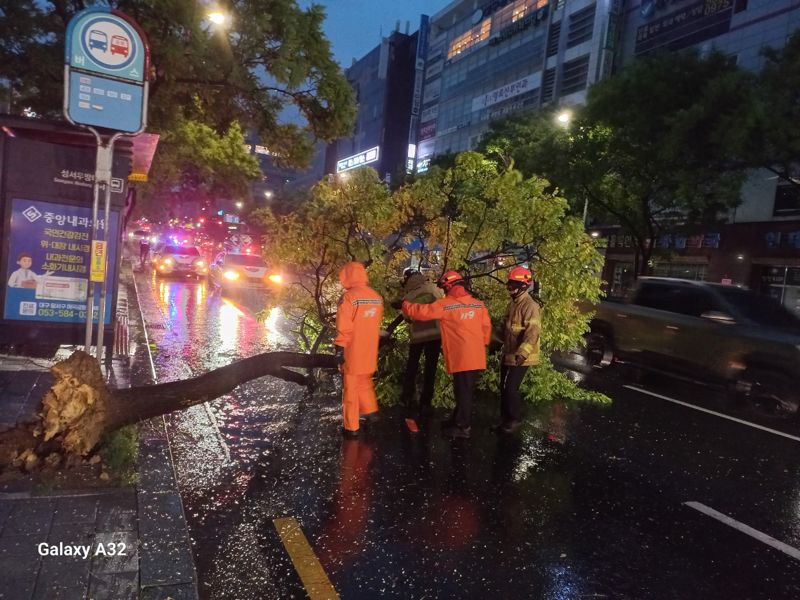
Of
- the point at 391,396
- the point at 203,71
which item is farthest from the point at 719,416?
the point at 203,71

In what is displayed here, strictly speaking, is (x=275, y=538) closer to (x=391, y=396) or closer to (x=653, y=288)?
(x=391, y=396)

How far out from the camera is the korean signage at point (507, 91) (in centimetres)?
3800

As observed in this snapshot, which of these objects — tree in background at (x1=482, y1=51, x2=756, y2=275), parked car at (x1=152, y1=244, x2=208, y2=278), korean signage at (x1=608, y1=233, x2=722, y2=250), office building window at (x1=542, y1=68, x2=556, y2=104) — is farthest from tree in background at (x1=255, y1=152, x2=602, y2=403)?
office building window at (x1=542, y1=68, x2=556, y2=104)

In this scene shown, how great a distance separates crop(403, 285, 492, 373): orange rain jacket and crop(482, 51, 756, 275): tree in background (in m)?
12.3

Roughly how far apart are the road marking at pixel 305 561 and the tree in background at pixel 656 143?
15.1 meters

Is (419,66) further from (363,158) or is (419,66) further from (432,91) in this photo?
(363,158)

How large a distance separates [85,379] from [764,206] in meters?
24.5

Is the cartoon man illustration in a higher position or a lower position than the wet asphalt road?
higher

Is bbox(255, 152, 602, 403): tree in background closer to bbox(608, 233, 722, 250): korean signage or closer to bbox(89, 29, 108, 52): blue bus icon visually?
bbox(89, 29, 108, 52): blue bus icon

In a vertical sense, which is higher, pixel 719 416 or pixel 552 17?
pixel 552 17

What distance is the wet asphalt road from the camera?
3463 millimetres

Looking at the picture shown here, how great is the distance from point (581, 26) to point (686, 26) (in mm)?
8574

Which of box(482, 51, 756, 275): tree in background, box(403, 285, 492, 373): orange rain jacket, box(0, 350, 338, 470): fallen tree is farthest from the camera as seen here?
box(482, 51, 756, 275): tree in background

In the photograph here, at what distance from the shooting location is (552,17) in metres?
36.7
